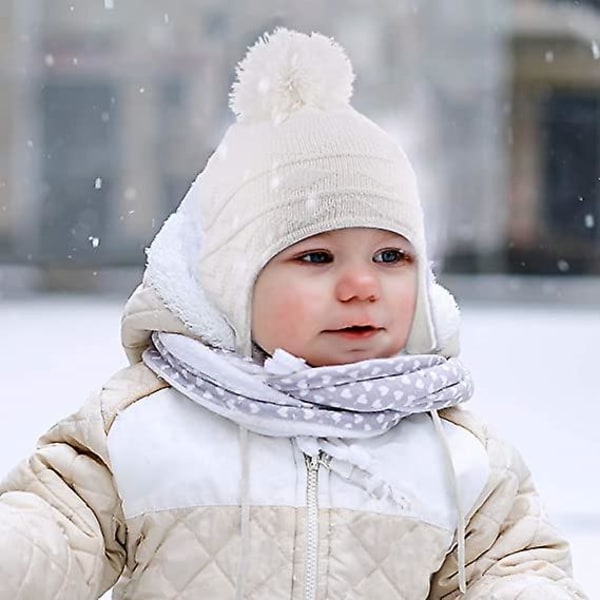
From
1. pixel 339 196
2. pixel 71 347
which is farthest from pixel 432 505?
pixel 71 347

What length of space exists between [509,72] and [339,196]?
4123mm

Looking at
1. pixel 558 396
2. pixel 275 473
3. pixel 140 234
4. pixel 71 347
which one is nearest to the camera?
pixel 275 473

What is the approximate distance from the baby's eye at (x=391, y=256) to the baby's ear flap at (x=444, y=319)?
0.04 m

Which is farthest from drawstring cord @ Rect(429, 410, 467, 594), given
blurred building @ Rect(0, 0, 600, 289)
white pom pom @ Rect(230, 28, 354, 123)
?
blurred building @ Rect(0, 0, 600, 289)

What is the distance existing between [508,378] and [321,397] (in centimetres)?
217

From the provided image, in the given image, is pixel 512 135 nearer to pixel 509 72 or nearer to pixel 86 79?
pixel 509 72

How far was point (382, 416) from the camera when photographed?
52.7 inches

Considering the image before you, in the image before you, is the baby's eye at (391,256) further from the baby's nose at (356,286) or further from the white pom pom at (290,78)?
the white pom pom at (290,78)

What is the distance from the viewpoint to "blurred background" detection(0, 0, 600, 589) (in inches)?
201

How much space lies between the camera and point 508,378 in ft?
11.3

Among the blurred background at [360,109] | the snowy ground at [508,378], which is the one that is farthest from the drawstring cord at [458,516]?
the blurred background at [360,109]

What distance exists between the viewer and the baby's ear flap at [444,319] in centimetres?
142

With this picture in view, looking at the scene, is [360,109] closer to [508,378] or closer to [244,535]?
[508,378]

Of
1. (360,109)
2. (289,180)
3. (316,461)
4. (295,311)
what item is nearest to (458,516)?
(316,461)
